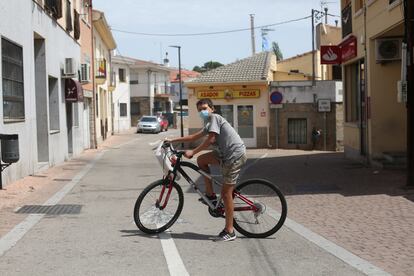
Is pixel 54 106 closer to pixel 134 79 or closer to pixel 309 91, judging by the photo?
pixel 309 91

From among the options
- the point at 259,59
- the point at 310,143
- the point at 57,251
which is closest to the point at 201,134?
the point at 57,251

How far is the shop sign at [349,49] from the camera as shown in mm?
18016

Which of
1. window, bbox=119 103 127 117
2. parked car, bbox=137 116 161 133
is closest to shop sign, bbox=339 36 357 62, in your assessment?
parked car, bbox=137 116 161 133

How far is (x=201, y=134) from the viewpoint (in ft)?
24.3

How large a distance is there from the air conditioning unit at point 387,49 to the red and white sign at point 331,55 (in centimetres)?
372

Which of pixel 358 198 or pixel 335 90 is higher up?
pixel 335 90

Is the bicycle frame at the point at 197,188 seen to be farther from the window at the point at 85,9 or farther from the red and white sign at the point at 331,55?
the window at the point at 85,9

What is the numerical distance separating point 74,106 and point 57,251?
17.0m

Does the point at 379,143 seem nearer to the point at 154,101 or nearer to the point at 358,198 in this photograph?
the point at 358,198

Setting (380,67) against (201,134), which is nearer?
(201,134)

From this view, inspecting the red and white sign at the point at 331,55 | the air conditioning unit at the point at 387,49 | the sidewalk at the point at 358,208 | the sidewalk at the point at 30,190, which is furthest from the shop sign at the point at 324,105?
the sidewalk at the point at 30,190

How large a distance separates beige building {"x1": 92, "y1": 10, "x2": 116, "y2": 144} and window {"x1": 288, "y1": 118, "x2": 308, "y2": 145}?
9729mm

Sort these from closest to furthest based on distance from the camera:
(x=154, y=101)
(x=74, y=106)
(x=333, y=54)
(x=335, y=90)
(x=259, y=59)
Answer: (x=333, y=54) → (x=74, y=106) → (x=335, y=90) → (x=259, y=59) → (x=154, y=101)

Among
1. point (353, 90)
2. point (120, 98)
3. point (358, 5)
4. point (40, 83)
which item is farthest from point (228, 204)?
point (120, 98)
